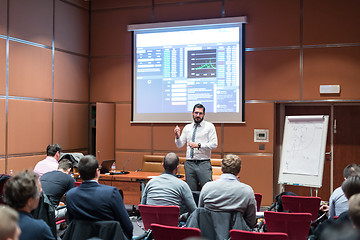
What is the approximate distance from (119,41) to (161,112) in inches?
73.0

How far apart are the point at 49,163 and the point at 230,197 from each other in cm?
294

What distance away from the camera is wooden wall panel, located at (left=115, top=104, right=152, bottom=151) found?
8.19 meters

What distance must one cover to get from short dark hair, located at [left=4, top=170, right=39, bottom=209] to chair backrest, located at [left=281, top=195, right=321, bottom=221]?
2675mm

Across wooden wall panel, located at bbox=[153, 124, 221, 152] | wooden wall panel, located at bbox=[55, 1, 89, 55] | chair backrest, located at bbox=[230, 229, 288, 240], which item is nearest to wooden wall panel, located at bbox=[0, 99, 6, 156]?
wooden wall panel, located at bbox=[55, 1, 89, 55]

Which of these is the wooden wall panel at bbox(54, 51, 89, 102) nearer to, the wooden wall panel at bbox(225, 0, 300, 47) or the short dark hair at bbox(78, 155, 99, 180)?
the wooden wall panel at bbox(225, 0, 300, 47)

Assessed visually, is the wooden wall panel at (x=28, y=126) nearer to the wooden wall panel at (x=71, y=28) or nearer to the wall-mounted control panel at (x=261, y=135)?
the wooden wall panel at (x=71, y=28)

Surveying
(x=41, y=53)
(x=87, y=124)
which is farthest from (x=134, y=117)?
(x=41, y=53)

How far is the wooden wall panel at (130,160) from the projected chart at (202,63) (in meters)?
2.04

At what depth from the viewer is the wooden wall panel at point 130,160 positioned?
820 centimetres

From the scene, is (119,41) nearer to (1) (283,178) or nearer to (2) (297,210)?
(1) (283,178)

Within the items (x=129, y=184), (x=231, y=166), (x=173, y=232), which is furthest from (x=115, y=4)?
(x=173, y=232)

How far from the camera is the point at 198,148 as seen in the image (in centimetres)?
596

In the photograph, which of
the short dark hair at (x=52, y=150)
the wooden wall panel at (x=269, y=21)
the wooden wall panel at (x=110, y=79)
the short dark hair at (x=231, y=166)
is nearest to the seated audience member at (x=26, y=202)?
the short dark hair at (x=231, y=166)

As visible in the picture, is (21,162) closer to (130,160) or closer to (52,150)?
(52,150)
